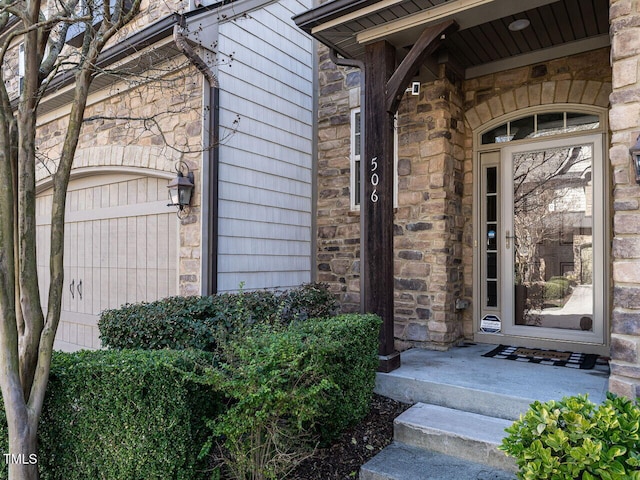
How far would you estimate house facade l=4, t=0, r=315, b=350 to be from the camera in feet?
14.7

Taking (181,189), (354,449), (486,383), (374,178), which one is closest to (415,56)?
(374,178)

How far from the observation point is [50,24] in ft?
8.61

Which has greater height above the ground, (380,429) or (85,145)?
(85,145)

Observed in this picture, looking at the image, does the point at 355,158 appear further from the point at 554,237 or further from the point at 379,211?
the point at 554,237

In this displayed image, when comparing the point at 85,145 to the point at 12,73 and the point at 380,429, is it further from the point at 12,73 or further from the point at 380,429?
the point at 380,429

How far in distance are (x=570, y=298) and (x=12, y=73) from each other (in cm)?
839

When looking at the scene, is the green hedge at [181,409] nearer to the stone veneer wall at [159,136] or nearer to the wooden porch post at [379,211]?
the wooden porch post at [379,211]

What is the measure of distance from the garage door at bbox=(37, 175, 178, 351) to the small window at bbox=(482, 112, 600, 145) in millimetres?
3594

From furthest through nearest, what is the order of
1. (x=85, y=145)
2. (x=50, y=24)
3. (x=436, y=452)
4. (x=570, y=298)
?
(x=85, y=145) < (x=570, y=298) < (x=436, y=452) < (x=50, y=24)

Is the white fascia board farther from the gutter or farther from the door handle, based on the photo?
the door handle

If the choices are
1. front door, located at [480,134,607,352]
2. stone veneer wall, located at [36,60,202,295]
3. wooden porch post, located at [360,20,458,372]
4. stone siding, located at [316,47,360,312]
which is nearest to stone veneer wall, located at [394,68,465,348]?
front door, located at [480,134,607,352]

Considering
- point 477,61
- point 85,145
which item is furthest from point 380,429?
point 85,145

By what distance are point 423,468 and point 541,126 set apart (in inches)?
140

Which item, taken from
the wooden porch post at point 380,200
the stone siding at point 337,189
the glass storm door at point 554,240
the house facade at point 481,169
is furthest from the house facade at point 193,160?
the glass storm door at point 554,240
